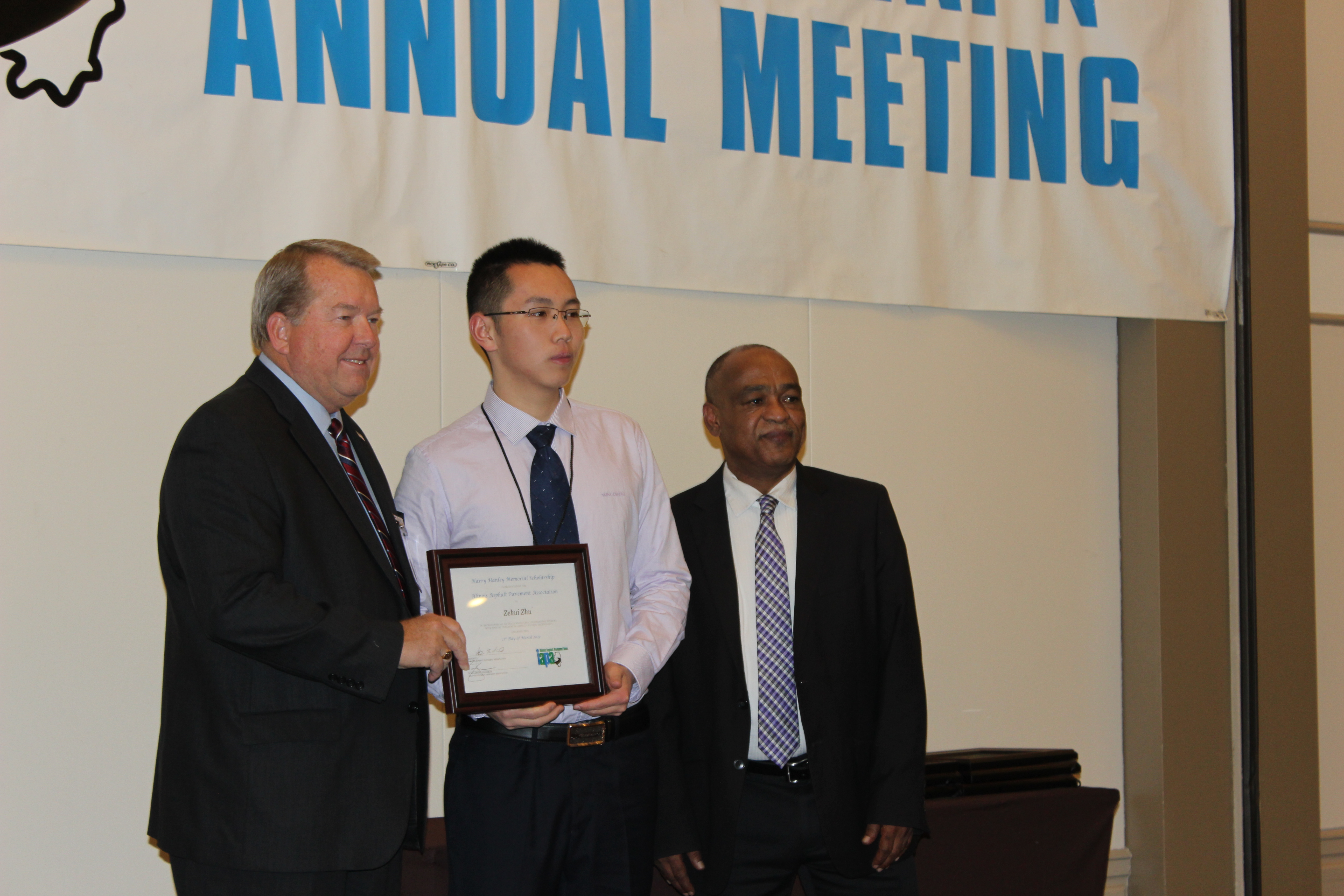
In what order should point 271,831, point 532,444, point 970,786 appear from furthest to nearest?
point 970,786 < point 532,444 < point 271,831

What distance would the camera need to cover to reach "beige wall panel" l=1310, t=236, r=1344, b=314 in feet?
13.8

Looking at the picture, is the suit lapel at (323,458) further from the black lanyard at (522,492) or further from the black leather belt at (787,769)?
the black leather belt at (787,769)

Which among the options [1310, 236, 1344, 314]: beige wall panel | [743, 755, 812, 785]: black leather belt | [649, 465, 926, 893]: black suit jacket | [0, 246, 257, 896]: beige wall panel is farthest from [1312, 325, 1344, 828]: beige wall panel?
[0, 246, 257, 896]: beige wall panel

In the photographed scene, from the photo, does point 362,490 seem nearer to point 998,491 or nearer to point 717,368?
point 717,368

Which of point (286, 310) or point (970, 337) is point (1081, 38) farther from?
point (286, 310)

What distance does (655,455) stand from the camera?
11.2ft

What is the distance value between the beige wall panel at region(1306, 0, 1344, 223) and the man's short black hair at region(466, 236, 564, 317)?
3.17m

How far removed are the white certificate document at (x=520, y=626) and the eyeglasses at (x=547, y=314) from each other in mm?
533

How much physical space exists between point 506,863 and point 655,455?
1.52 meters

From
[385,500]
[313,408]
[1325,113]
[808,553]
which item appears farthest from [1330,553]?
[313,408]

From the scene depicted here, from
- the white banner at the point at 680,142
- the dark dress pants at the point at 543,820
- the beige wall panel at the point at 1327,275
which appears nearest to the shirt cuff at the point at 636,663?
the dark dress pants at the point at 543,820

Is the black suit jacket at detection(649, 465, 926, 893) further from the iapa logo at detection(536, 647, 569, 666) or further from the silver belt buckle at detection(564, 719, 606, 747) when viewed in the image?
the iapa logo at detection(536, 647, 569, 666)

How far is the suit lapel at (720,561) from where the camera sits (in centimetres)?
254

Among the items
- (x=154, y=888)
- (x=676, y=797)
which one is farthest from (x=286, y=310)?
(x=154, y=888)
